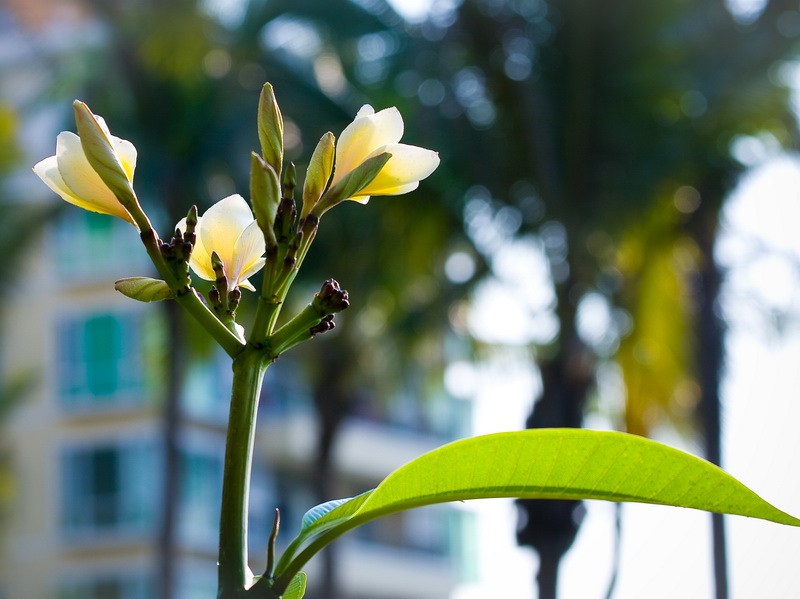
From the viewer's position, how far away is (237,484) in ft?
2.56

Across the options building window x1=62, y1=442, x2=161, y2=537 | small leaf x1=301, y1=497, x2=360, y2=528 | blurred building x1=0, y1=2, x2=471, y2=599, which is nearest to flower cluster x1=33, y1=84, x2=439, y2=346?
small leaf x1=301, y1=497, x2=360, y2=528

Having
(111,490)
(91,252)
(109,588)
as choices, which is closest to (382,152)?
(109,588)

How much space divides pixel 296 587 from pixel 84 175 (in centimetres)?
35

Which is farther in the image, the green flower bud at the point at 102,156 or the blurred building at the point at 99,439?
the blurred building at the point at 99,439

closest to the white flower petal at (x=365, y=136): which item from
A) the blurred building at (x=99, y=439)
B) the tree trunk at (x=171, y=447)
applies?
the tree trunk at (x=171, y=447)

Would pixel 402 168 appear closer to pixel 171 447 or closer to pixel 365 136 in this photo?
pixel 365 136

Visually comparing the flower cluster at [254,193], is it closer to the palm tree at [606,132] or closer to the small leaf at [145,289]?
the small leaf at [145,289]

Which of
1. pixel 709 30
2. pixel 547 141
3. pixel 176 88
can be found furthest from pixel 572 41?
pixel 176 88

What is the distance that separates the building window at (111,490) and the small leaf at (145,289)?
20.8 meters

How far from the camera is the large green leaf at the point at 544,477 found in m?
0.82

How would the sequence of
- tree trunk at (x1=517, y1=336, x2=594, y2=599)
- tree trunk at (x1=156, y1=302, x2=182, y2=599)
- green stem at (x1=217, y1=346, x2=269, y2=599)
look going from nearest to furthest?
green stem at (x1=217, y1=346, x2=269, y2=599)
tree trunk at (x1=517, y1=336, x2=594, y2=599)
tree trunk at (x1=156, y1=302, x2=182, y2=599)

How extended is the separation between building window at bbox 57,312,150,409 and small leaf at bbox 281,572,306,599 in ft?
70.2

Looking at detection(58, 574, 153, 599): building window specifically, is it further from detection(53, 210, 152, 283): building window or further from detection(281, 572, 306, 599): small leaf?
detection(281, 572, 306, 599): small leaf

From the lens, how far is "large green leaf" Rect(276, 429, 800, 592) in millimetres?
823
